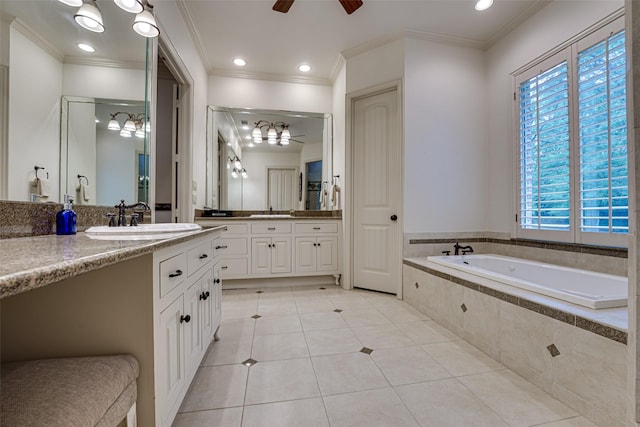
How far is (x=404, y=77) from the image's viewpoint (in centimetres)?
271

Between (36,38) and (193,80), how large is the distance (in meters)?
1.93

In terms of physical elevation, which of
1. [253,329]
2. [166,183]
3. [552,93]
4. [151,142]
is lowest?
[253,329]

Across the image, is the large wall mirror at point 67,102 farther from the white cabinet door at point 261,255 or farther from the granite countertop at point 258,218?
the white cabinet door at point 261,255

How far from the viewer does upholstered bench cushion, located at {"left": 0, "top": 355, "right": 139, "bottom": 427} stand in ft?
1.81

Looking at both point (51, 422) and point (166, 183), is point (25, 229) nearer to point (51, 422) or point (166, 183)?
point (51, 422)

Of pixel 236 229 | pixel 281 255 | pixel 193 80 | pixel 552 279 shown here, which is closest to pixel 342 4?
pixel 193 80

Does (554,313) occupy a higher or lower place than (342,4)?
lower

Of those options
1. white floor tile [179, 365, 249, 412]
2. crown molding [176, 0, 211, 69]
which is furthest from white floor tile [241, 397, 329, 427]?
crown molding [176, 0, 211, 69]

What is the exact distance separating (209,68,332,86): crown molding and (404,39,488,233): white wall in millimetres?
1328

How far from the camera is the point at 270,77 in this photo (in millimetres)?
3516

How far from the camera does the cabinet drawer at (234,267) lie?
3.04m

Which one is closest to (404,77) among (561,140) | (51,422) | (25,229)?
(561,140)

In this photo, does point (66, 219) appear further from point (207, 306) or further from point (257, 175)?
point (257, 175)

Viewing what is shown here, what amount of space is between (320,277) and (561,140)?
2741 millimetres
